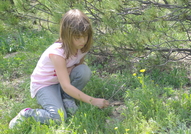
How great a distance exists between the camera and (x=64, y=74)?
244 centimetres

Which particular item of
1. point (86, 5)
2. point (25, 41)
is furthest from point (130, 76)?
point (25, 41)

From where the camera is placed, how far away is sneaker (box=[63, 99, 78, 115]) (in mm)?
2516

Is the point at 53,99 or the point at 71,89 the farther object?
the point at 53,99

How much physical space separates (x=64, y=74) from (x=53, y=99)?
29 centimetres

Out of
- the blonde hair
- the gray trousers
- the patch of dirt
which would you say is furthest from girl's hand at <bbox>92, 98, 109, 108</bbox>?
the blonde hair

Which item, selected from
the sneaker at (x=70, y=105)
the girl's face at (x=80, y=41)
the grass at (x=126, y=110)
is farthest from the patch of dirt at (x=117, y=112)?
the girl's face at (x=80, y=41)

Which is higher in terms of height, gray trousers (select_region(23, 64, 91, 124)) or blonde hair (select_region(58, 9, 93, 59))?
blonde hair (select_region(58, 9, 93, 59))

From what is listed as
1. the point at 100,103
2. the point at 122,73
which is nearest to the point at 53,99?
the point at 100,103

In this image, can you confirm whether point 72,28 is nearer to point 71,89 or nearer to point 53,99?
point 71,89

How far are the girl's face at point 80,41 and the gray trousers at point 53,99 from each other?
11.2 inches

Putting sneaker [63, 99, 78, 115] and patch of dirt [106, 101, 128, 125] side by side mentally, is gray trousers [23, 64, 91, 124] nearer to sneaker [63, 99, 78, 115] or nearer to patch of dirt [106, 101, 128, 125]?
sneaker [63, 99, 78, 115]

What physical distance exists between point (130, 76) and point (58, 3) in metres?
1.16

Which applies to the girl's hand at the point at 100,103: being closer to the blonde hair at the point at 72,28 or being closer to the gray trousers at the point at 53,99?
the gray trousers at the point at 53,99

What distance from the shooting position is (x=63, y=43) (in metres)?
2.56
